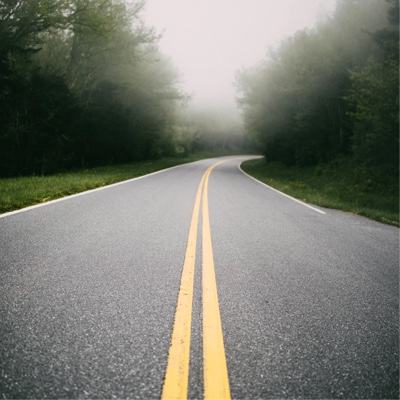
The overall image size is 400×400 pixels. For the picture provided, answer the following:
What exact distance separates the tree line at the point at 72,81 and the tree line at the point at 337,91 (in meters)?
10.8

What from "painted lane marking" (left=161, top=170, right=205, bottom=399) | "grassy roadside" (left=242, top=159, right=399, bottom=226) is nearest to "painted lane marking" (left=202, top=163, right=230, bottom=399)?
"painted lane marking" (left=161, top=170, right=205, bottom=399)

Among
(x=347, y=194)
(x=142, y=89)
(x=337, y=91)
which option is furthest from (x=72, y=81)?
(x=347, y=194)

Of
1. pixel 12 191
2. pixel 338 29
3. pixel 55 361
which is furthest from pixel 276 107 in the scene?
pixel 55 361

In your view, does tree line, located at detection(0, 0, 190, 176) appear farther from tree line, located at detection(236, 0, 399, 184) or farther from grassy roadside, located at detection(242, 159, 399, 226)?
grassy roadside, located at detection(242, 159, 399, 226)

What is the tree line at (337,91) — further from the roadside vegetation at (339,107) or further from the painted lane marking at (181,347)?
the painted lane marking at (181,347)

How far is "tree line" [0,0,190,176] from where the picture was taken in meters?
15.0

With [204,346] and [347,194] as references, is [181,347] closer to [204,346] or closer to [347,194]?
[204,346]

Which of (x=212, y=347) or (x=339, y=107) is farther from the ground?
(x=339, y=107)

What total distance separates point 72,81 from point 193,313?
24.4 metres

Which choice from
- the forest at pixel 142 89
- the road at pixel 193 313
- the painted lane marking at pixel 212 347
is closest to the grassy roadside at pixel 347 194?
the forest at pixel 142 89

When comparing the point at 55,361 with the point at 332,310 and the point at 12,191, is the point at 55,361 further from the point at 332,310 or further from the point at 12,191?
the point at 12,191

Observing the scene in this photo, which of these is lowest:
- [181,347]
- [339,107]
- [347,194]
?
[347,194]

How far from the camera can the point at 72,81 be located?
2188cm

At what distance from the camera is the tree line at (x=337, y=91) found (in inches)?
579
